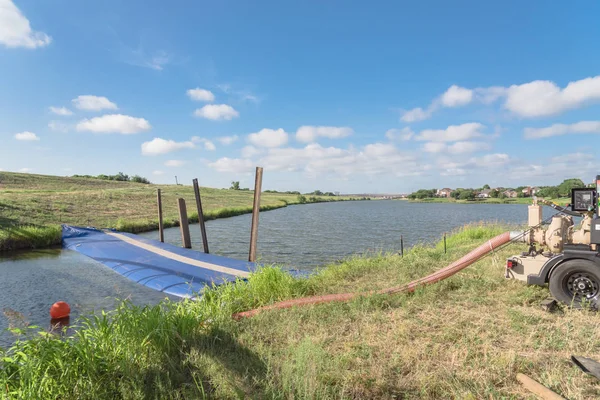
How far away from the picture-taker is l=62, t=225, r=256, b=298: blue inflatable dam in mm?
7934

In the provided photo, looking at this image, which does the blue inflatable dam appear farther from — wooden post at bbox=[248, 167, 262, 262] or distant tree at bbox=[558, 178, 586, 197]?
distant tree at bbox=[558, 178, 586, 197]

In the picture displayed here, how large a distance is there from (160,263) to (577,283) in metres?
10.0

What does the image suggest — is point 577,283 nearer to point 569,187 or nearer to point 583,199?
point 583,199

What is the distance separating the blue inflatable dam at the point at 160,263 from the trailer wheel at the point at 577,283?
5110 millimetres

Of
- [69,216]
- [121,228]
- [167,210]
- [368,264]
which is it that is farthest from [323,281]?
[167,210]

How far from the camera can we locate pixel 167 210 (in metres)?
32.1

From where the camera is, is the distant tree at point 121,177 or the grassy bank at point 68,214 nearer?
the grassy bank at point 68,214

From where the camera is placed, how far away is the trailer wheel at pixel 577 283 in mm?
4191

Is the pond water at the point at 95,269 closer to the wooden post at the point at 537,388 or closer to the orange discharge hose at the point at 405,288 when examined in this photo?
the orange discharge hose at the point at 405,288

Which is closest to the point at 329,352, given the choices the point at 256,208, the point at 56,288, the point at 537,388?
the point at 537,388

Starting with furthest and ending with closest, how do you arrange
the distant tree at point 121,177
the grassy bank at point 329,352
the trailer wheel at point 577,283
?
the distant tree at point 121,177, the trailer wheel at point 577,283, the grassy bank at point 329,352

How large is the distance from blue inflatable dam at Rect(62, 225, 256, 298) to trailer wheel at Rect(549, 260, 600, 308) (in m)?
5.11

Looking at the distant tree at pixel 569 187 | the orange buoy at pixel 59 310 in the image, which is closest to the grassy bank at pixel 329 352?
the distant tree at pixel 569 187

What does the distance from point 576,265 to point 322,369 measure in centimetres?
374
